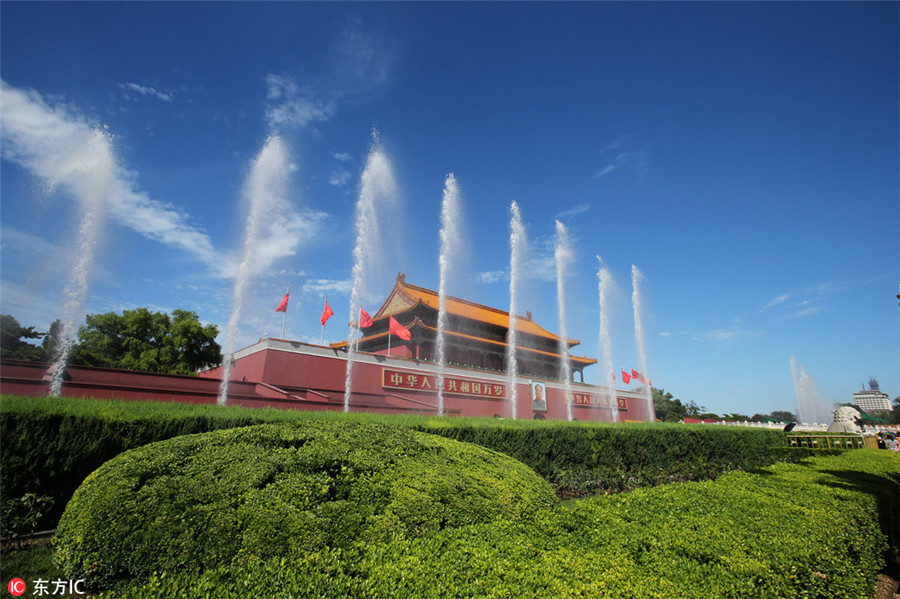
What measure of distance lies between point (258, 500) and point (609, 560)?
2.23 meters

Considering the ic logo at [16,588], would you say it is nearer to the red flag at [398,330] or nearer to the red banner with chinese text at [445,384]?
the red banner with chinese text at [445,384]

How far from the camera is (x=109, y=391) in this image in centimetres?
1062

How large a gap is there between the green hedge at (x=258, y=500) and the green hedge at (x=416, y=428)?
1.66 meters

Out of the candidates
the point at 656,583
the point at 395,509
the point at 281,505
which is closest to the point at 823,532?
the point at 656,583

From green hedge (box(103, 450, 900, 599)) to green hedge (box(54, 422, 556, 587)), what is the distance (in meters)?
0.18

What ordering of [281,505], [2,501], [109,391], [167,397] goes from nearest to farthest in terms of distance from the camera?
[281,505]
[2,501]
[109,391]
[167,397]

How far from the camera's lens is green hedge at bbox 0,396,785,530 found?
4.25 metres

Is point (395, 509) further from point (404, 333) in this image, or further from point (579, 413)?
point (579, 413)

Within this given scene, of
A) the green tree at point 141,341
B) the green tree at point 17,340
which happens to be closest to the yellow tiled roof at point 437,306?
the green tree at point 141,341

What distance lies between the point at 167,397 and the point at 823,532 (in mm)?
13019

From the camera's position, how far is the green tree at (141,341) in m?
19.8

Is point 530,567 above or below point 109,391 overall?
below

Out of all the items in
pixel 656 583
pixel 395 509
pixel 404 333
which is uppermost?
pixel 404 333

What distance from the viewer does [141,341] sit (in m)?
20.8
